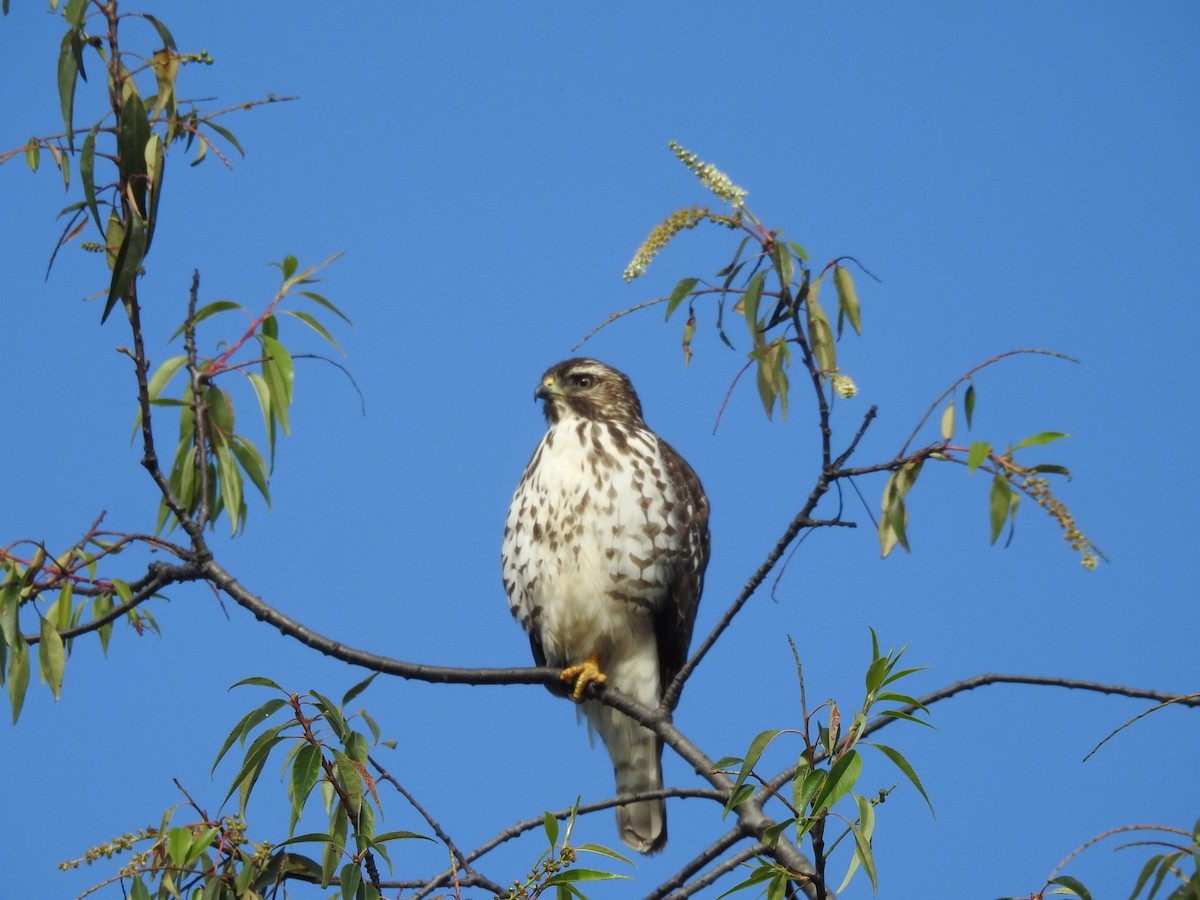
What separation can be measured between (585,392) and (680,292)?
2.70 meters

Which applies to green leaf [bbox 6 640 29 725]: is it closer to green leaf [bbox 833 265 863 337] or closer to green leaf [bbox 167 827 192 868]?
green leaf [bbox 167 827 192 868]

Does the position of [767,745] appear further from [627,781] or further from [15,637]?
[627,781]

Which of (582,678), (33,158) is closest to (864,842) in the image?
(33,158)

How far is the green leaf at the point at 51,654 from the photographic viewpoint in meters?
3.46

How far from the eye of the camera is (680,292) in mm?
3844

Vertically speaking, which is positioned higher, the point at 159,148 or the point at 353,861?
the point at 159,148

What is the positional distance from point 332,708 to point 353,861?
1.17 feet

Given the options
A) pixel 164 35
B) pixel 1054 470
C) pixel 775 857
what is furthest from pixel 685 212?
pixel 775 857

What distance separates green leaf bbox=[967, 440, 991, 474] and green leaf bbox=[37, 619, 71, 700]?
7.36ft

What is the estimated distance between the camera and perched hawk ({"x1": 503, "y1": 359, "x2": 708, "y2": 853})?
587 centimetres

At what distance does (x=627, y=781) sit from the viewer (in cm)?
652

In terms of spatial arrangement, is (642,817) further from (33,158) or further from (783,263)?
(33,158)

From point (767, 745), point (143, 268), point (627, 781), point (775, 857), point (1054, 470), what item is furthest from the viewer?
point (627, 781)

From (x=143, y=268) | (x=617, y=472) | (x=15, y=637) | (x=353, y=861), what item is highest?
(x=617, y=472)
